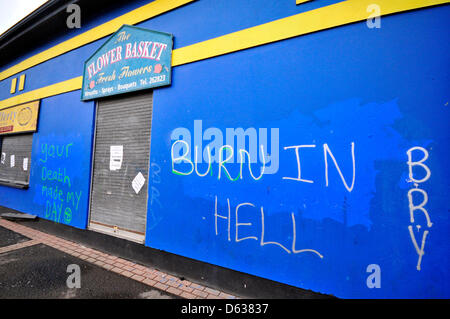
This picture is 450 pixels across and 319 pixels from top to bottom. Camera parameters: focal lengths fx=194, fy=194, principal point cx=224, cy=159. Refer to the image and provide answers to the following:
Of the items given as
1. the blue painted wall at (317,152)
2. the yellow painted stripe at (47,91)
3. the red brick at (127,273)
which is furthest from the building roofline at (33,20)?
the red brick at (127,273)

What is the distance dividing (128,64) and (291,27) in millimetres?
3140

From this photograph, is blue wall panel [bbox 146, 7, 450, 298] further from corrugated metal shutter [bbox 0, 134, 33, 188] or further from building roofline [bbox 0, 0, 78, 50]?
corrugated metal shutter [bbox 0, 134, 33, 188]

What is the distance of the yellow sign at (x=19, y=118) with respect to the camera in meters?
5.61

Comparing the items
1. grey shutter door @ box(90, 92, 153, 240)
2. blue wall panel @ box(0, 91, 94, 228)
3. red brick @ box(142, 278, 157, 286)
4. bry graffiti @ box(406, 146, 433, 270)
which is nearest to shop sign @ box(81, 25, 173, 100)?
grey shutter door @ box(90, 92, 153, 240)

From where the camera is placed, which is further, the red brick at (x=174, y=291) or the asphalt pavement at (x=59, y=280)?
the red brick at (x=174, y=291)

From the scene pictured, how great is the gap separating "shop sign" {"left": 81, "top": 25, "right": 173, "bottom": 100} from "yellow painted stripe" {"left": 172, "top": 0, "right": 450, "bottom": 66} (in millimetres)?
463

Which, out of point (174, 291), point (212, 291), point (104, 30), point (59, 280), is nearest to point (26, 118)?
point (104, 30)

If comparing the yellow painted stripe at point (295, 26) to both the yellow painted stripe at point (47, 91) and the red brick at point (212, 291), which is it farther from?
the red brick at point (212, 291)

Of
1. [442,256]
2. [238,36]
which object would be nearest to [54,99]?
[238,36]

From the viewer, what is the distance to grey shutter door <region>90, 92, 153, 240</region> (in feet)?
12.2

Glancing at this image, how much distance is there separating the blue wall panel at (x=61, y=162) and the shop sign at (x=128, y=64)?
0.61 meters

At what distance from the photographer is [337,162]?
228cm
